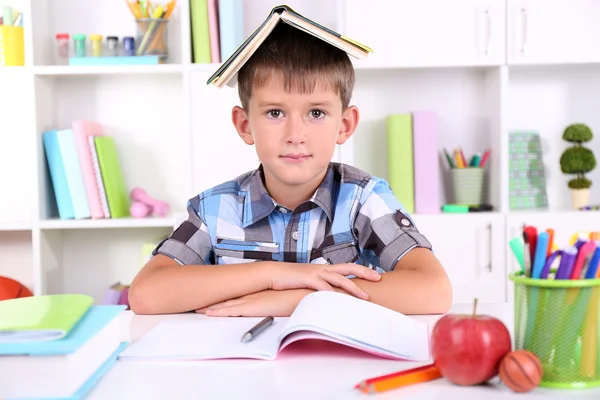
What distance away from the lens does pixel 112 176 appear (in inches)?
99.0

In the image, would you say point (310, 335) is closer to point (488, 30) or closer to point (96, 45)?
point (488, 30)

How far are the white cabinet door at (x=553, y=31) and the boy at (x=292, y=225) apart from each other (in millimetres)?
1193

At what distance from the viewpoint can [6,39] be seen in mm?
2496

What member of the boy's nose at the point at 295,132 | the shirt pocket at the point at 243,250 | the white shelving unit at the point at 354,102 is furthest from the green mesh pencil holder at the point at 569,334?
the white shelving unit at the point at 354,102

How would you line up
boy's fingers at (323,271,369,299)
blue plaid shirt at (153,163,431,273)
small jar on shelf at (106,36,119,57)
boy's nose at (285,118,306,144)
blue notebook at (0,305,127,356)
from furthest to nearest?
small jar on shelf at (106,36,119,57) → blue plaid shirt at (153,163,431,273) → boy's nose at (285,118,306,144) → boy's fingers at (323,271,369,299) → blue notebook at (0,305,127,356)

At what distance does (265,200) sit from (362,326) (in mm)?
631

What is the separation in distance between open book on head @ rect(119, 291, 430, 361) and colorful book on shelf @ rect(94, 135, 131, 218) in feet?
5.26

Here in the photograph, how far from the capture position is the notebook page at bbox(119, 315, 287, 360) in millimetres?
798

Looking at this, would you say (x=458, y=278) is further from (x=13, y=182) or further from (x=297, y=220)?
(x=13, y=182)

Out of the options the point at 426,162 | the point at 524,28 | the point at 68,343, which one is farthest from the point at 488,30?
the point at 68,343

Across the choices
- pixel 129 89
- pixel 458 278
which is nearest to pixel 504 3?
pixel 458 278

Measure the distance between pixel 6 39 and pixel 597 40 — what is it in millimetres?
2017

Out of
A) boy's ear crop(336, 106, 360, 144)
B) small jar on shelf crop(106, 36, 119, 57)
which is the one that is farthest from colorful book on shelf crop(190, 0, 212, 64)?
boy's ear crop(336, 106, 360, 144)

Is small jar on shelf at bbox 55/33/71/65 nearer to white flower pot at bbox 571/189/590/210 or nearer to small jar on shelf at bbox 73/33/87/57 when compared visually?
small jar on shelf at bbox 73/33/87/57
